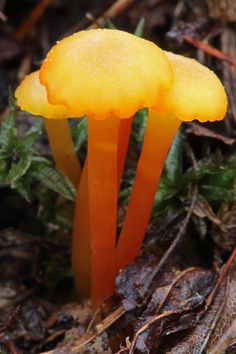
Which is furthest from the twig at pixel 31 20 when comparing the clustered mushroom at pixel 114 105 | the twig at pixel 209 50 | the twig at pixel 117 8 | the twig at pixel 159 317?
the twig at pixel 159 317

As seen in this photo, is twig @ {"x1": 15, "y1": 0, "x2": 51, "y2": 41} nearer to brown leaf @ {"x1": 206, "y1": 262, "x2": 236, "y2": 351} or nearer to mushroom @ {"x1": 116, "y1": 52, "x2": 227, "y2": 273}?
mushroom @ {"x1": 116, "y1": 52, "x2": 227, "y2": 273}

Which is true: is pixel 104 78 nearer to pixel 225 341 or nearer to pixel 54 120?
pixel 54 120

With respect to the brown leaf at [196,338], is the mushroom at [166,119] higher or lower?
higher

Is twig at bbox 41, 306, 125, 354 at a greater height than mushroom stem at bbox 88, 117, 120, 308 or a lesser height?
lesser

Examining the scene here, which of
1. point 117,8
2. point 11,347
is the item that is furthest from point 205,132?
point 11,347

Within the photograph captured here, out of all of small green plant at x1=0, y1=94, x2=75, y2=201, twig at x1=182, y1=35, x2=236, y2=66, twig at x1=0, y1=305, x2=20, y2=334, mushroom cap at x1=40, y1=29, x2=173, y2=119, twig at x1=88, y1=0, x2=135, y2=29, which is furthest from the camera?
twig at x1=88, y1=0, x2=135, y2=29

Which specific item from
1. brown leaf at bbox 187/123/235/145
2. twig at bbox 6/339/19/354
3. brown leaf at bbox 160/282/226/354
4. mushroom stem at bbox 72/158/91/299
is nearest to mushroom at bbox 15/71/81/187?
mushroom stem at bbox 72/158/91/299

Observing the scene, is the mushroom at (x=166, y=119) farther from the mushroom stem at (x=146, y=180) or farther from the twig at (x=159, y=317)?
the twig at (x=159, y=317)
